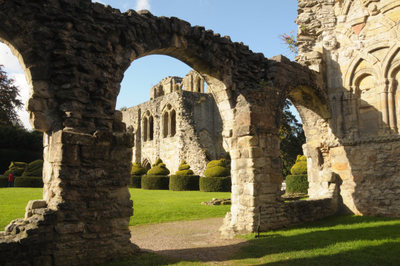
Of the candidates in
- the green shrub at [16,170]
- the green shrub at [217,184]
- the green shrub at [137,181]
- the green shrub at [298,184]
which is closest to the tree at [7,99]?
the green shrub at [16,170]

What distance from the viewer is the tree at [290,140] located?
22.6 m

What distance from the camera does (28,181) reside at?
63.6 ft

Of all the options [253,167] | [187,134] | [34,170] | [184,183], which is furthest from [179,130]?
[253,167]

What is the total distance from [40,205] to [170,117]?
840 inches

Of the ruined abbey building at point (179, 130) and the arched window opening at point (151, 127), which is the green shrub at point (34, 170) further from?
the arched window opening at point (151, 127)

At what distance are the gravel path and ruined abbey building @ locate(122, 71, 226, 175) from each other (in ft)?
44.4

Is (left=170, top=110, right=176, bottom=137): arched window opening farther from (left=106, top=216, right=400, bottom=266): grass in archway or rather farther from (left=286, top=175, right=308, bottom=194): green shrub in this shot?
(left=106, top=216, right=400, bottom=266): grass in archway

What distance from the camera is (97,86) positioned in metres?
5.04

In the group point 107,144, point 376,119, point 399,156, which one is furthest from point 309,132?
point 107,144

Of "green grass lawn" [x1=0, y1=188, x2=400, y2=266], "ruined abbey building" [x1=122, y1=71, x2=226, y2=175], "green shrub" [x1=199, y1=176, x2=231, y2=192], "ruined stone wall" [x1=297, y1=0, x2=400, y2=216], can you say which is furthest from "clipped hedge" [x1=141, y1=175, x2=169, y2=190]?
"ruined stone wall" [x1=297, y1=0, x2=400, y2=216]

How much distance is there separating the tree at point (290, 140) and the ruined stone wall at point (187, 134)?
4.23 metres

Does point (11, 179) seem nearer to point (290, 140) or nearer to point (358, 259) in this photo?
point (290, 140)

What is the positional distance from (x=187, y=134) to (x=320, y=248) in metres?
18.0

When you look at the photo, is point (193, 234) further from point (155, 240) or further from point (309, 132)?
point (309, 132)
